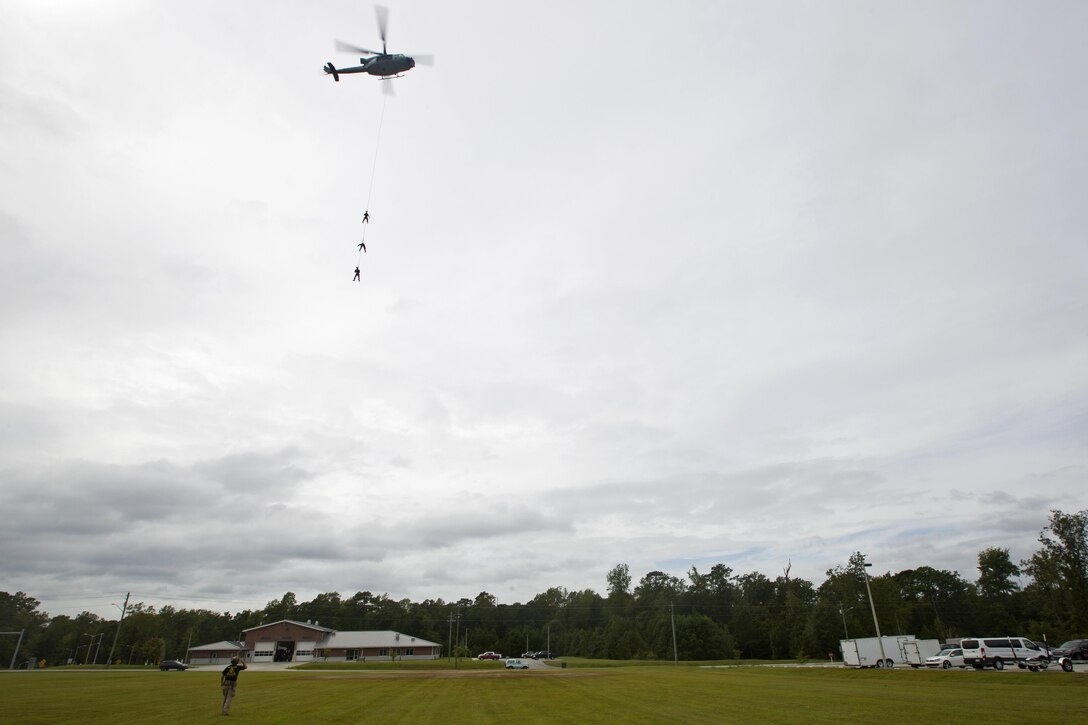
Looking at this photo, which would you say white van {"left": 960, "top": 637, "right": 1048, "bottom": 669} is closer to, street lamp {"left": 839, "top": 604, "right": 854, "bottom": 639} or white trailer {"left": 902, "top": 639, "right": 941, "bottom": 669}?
white trailer {"left": 902, "top": 639, "right": 941, "bottom": 669}

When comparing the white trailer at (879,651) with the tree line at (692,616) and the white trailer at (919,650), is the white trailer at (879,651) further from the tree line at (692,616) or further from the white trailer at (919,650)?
the tree line at (692,616)

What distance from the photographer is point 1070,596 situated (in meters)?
78.4

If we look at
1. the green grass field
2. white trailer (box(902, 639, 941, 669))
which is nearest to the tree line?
white trailer (box(902, 639, 941, 669))

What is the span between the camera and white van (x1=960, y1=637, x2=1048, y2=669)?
1761 inches

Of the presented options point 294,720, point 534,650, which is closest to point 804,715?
point 294,720

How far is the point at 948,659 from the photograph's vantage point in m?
50.1

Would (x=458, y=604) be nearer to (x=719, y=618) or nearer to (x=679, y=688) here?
(x=719, y=618)

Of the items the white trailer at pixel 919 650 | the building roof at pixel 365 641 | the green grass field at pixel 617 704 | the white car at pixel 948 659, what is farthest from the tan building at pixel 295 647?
the white car at pixel 948 659

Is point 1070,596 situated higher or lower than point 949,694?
higher

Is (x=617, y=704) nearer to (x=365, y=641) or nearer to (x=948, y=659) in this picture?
(x=948, y=659)

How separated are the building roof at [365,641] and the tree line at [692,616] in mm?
10637

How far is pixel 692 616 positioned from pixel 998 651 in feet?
250

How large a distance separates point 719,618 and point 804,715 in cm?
12586

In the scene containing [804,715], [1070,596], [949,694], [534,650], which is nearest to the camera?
[804,715]
